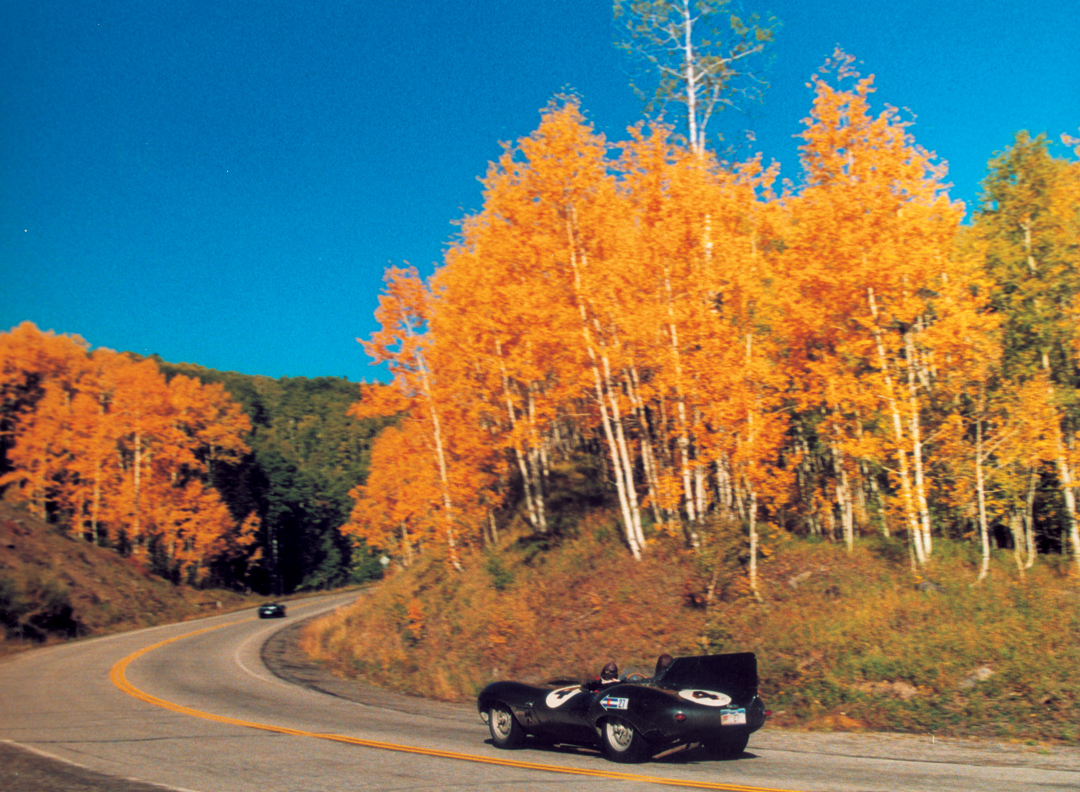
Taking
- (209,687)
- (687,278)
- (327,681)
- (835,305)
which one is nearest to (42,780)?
(209,687)

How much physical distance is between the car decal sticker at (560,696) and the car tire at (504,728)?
54cm

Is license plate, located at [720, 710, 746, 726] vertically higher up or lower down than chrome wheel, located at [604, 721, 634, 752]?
higher up

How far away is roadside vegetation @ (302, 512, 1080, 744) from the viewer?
10.5m

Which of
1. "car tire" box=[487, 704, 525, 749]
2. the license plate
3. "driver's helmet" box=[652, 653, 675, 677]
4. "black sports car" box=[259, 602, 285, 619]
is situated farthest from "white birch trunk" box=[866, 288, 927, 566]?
"black sports car" box=[259, 602, 285, 619]

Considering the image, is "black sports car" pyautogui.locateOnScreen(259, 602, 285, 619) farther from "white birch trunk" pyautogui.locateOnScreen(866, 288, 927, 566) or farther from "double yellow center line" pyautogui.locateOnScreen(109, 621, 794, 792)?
"white birch trunk" pyautogui.locateOnScreen(866, 288, 927, 566)

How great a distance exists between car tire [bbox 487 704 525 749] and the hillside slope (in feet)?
85.7

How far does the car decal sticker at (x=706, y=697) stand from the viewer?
7867 mm

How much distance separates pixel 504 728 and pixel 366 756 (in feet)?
5.67

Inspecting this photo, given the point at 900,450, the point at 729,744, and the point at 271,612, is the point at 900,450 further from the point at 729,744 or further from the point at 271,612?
the point at 271,612

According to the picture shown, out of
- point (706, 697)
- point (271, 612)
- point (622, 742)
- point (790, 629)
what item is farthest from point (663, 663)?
point (271, 612)

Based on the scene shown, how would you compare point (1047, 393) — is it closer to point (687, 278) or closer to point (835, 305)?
point (835, 305)

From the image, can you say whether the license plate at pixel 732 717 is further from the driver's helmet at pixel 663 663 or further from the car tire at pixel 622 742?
the driver's helmet at pixel 663 663

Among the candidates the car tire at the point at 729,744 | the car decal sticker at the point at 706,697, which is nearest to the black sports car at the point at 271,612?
the car tire at the point at 729,744

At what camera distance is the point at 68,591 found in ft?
110
